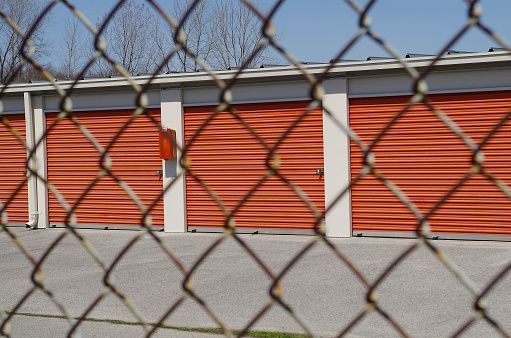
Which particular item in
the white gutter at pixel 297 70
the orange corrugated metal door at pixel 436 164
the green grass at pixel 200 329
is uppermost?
the white gutter at pixel 297 70

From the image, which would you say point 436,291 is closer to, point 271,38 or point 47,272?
point 47,272

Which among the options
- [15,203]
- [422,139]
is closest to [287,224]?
[422,139]

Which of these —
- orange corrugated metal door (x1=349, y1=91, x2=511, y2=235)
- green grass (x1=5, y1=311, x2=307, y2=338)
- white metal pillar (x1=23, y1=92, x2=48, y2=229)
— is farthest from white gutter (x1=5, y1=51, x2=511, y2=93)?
green grass (x1=5, y1=311, x2=307, y2=338)

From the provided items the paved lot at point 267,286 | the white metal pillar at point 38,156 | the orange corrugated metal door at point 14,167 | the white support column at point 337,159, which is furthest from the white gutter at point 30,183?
the white support column at point 337,159

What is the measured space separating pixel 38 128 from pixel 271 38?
17324 millimetres

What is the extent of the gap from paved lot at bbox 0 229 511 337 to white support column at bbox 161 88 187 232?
1116 mm

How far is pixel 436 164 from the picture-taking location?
1417cm

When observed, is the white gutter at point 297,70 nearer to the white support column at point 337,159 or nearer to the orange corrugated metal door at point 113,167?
the white support column at point 337,159

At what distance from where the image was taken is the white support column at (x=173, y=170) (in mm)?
16344

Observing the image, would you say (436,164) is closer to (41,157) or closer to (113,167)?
(113,167)

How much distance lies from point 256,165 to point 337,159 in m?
1.86

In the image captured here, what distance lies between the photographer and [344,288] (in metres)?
9.79

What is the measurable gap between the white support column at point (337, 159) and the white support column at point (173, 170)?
3.23 meters

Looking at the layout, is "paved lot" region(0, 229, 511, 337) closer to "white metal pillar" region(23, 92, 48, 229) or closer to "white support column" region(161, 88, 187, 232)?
"white support column" region(161, 88, 187, 232)
